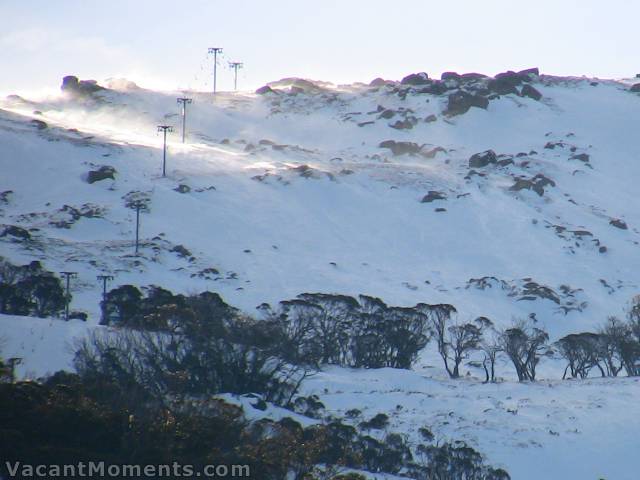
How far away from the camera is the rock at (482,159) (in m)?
114

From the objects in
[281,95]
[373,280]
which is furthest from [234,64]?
[373,280]

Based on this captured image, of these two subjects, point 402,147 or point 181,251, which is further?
point 402,147

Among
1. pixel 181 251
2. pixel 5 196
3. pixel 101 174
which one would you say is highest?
pixel 101 174

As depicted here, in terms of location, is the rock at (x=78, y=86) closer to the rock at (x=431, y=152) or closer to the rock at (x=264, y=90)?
the rock at (x=264, y=90)

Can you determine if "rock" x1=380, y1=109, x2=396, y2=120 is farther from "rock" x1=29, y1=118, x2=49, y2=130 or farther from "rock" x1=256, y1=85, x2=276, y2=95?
"rock" x1=29, y1=118, x2=49, y2=130

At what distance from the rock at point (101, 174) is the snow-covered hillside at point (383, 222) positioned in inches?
27.2

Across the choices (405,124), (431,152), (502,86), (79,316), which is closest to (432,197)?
(431,152)

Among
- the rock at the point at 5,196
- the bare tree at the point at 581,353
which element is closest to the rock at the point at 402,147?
the rock at the point at 5,196

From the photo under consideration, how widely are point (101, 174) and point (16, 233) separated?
62.0 ft

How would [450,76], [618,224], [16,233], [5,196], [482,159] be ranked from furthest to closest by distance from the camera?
[450,76], [482,159], [618,224], [5,196], [16,233]

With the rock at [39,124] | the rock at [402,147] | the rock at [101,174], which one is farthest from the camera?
the rock at [402,147]

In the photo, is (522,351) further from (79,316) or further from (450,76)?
(450,76)

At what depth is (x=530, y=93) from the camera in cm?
14850

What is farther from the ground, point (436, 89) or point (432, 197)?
point (436, 89)
